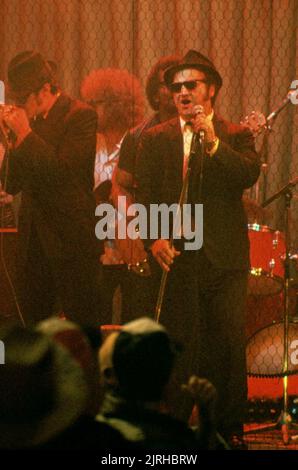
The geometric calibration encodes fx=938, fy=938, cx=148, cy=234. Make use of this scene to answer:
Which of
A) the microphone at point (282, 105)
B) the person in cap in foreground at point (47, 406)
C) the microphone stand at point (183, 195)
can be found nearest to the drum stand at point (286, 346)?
the microphone stand at point (183, 195)

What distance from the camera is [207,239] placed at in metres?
4.28

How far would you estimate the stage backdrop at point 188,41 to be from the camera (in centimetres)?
548

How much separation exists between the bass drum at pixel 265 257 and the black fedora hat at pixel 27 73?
129 cm

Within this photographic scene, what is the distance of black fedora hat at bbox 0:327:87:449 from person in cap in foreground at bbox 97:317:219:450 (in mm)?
102

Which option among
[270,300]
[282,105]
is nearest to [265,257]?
[270,300]

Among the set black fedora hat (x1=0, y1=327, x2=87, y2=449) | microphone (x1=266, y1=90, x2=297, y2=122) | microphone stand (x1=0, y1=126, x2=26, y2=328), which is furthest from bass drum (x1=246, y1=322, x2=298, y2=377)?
black fedora hat (x1=0, y1=327, x2=87, y2=449)

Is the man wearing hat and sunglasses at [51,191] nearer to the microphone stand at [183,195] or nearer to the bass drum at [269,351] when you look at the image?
the microphone stand at [183,195]

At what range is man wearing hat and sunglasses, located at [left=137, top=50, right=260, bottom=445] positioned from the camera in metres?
4.25

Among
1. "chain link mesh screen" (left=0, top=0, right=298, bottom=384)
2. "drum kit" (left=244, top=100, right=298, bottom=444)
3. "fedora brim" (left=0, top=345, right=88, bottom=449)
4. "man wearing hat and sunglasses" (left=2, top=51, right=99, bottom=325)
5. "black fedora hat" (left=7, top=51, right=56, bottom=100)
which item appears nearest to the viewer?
"fedora brim" (left=0, top=345, right=88, bottom=449)

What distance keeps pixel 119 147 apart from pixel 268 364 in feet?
→ 4.67

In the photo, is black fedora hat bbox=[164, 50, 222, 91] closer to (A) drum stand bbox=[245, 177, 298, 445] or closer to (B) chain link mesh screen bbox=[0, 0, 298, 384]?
(A) drum stand bbox=[245, 177, 298, 445]

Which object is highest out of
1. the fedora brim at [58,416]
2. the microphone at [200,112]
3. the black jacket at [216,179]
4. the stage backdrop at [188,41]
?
the stage backdrop at [188,41]

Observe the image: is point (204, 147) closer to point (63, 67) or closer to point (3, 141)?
point (3, 141)
